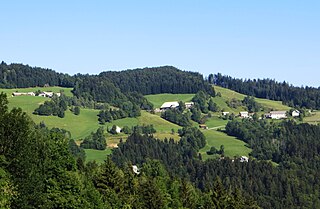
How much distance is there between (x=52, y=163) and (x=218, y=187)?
34.5m

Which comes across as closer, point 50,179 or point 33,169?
point 33,169

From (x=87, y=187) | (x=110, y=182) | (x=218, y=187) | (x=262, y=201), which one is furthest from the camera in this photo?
(x=262, y=201)

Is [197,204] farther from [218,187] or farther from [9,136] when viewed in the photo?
[9,136]

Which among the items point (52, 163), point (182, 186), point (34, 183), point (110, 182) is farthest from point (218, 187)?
point (34, 183)

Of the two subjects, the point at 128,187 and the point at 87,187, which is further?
the point at 128,187

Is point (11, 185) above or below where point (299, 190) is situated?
above

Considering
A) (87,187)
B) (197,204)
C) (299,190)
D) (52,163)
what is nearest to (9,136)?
(52,163)

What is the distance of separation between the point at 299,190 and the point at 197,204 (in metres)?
100.0

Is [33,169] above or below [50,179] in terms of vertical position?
above

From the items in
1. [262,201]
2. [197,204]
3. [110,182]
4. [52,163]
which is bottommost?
[262,201]

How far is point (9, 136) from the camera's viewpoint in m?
46.4

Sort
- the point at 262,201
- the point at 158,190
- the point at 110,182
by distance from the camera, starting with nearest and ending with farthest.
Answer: the point at 110,182
the point at 158,190
the point at 262,201

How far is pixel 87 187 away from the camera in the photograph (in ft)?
194

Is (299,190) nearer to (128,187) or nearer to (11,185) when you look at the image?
(128,187)
